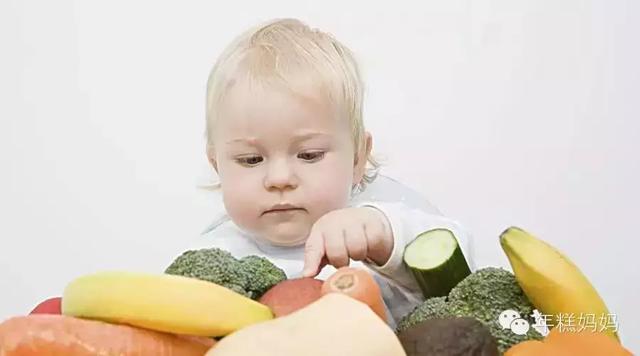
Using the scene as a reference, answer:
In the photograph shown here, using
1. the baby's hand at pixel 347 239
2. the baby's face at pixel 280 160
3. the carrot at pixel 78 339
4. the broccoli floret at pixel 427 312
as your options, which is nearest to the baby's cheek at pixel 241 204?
the baby's face at pixel 280 160

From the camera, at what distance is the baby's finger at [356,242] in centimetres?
78

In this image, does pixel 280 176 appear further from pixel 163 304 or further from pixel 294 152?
pixel 163 304

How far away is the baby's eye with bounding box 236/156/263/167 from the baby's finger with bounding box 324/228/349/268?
0.56 feet

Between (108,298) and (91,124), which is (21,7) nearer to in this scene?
(91,124)

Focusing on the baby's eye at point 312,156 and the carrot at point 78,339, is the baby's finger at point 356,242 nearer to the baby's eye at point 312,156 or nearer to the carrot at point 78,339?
the baby's eye at point 312,156

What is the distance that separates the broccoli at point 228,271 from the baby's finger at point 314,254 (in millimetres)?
30

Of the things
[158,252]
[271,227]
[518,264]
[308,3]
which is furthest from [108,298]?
[308,3]

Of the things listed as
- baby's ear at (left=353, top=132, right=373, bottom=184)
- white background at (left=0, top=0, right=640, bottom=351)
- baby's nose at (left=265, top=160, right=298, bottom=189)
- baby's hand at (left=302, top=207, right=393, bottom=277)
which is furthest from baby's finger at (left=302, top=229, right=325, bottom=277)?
white background at (left=0, top=0, right=640, bottom=351)

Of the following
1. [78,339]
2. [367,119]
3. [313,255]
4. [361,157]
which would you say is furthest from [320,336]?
[367,119]

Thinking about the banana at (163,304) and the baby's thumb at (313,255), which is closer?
the banana at (163,304)

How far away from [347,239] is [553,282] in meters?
0.19

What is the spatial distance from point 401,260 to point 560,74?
0.85 metres

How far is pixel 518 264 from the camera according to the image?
0.66 metres

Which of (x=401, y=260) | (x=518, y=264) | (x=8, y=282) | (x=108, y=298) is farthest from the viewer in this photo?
(x=8, y=282)
